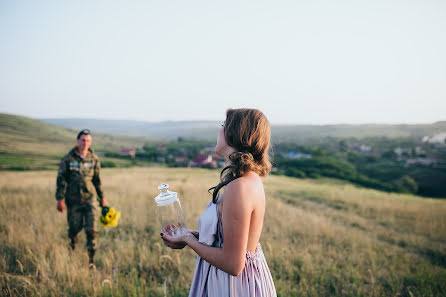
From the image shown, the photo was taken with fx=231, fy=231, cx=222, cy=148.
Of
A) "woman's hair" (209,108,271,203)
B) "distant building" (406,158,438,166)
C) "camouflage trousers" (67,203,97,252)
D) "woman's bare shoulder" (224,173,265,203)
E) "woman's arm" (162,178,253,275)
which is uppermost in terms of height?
"woman's hair" (209,108,271,203)

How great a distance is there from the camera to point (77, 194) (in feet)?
14.2

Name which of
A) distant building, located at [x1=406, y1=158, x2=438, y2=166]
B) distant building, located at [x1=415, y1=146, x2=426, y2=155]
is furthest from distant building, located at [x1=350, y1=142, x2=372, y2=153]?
distant building, located at [x1=406, y1=158, x2=438, y2=166]

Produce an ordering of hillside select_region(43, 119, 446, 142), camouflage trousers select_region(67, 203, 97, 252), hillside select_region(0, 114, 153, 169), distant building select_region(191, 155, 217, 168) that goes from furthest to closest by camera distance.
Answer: hillside select_region(43, 119, 446, 142) → distant building select_region(191, 155, 217, 168) → hillside select_region(0, 114, 153, 169) → camouflage trousers select_region(67, 203, 97, 252)

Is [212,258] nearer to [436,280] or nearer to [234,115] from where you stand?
[234,115]

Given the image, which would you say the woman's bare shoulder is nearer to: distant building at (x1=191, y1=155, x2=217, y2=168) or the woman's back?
the woman's back

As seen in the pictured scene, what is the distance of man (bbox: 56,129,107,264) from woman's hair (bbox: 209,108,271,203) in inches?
155

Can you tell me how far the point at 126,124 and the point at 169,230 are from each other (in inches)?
3769

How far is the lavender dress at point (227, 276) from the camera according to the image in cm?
153

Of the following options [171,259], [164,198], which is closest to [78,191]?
[171,259]

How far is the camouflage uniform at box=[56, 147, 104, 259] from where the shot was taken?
4.25 metres

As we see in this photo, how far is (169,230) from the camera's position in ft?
6.15

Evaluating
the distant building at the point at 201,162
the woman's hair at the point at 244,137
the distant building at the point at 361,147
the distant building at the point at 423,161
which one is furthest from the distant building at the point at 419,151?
the woman's hair at the point at 244,137

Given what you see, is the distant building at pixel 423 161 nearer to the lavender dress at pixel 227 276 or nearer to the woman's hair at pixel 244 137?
the lavender dress at pixel 227 276

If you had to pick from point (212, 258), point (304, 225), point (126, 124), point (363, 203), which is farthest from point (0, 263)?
point (126, 124)
